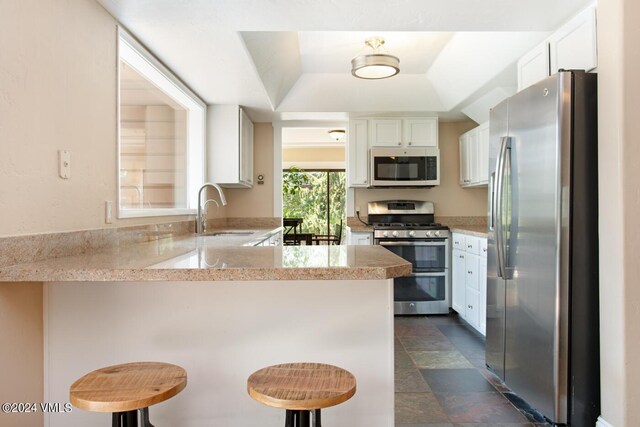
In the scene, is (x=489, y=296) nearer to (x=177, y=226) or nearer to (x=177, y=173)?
(x=177, y=226)

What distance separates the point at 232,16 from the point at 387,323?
1.72 metres

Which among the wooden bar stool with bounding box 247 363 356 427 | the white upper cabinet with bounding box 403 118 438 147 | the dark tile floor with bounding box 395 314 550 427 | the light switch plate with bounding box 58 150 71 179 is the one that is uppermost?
the white upper cabinet with bounding box 403 118 438 147

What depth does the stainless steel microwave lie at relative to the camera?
14.5ft

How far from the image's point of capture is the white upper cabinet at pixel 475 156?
158 inches

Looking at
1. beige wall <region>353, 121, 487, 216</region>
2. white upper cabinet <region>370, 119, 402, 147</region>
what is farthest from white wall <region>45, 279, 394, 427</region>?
beige wall <region>353, 121, 487, 216</region>

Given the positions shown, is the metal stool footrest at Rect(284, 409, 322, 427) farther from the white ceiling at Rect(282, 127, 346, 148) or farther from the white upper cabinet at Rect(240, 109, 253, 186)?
the white ceiling at Rect(282, 127, 346, 148)

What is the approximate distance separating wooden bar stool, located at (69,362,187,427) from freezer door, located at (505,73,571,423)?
1751 millimetres

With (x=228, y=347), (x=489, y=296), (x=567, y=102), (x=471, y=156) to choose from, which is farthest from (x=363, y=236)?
(x=228, y=347)

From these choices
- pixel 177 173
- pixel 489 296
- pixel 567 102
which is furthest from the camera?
pixel 177 173

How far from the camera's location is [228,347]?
1.47m

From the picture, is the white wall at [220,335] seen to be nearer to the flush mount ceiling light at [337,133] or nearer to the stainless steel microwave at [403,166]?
the stainless steel microwave at [403,166]

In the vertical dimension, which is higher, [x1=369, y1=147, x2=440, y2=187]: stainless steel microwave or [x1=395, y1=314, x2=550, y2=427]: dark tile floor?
[x1=369, y1=147, x2=440, y2=187]: stainless steel microwave

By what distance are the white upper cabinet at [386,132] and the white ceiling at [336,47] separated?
9.1 inches

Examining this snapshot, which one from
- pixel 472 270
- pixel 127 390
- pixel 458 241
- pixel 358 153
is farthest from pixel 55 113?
pixel 458 241
